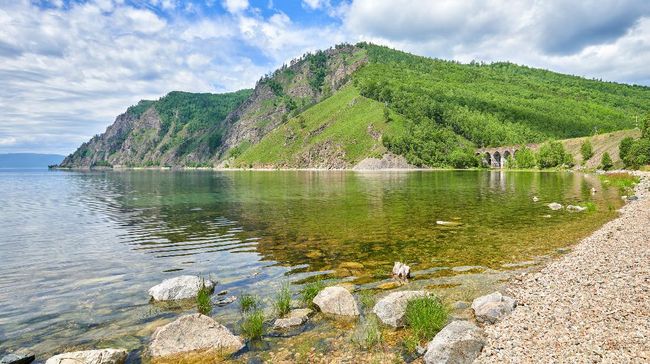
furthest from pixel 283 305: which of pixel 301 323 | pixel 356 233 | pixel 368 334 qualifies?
pixel 356 233

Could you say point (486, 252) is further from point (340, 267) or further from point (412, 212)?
point (412, 212)

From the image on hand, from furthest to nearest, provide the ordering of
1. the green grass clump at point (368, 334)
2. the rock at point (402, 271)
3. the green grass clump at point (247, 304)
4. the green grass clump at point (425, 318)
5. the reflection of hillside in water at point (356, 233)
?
the reflection of hillside in water at point (356, 233), the rock at point (402, 271), the green grass clump at point (247, 304), the green grass clump at point (425, 318), the green grass clump at point (368, 334)

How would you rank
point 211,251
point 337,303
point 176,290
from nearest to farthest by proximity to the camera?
1. point 337,303
2. point 176,290
3. point 211,251

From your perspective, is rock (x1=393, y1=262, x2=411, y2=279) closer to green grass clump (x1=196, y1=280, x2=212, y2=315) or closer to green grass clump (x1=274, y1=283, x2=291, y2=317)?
green grass clump (x1=274, y1=283, x2=291, y2=317)

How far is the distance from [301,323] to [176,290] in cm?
734

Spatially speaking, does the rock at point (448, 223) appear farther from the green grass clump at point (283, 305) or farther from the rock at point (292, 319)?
the rock at point (292, 319)

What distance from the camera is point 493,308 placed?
52.9ft

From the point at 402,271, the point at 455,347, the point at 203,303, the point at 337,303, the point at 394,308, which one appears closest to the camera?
the point at 455,347

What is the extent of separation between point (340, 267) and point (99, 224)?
3357cm

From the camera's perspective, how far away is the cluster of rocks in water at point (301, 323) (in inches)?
511

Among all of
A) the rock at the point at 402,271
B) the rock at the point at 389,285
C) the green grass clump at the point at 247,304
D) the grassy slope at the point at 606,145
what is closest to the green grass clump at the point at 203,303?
the green grass clump at the point at 247,304

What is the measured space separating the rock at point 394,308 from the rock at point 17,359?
42.8ft

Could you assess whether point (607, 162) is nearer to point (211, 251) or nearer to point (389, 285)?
point (389, 285)

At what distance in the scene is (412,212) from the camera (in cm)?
5072
